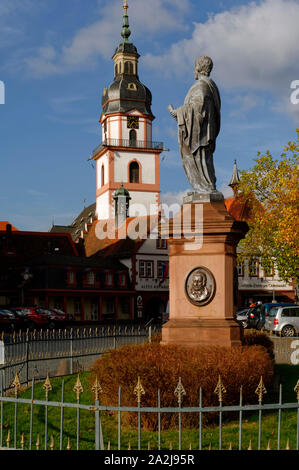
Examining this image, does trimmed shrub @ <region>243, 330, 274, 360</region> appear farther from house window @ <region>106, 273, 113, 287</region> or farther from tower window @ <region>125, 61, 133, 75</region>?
tower window @ <region>125, 61, 133, 75</region>

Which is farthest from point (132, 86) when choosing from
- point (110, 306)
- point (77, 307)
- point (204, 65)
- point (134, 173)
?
point (204, 65)

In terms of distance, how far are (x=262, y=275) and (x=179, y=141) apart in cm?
5258

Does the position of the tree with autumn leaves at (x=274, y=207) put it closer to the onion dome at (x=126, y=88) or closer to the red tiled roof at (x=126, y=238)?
the red tiled roof at (x=126, y=238)

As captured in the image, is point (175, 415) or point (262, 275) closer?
point (175, 415)

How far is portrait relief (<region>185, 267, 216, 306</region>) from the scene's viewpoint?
463 inches

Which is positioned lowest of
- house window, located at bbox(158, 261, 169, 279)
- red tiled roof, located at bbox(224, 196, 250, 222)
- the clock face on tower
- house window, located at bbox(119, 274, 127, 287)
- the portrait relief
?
the portrait relief

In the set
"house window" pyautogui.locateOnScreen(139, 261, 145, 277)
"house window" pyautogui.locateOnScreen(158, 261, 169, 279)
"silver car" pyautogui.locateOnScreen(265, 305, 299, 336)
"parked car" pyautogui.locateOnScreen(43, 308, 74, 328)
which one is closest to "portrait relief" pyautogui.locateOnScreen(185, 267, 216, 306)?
"silver car" pyautogui.locateOnScreen(265, 305, 299, 336)

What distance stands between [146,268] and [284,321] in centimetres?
2835

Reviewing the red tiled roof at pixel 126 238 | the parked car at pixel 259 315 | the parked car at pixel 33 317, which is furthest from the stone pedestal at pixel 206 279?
the red tiled roof at pixel 126 238

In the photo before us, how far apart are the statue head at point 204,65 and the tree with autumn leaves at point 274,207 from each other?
19.5 m

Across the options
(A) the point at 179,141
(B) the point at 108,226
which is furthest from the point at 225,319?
(B) the point at 108,226

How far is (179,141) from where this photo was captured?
42.7ft

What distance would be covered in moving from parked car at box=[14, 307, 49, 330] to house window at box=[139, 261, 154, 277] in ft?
60.2

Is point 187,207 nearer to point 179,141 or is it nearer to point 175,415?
point 179,141
